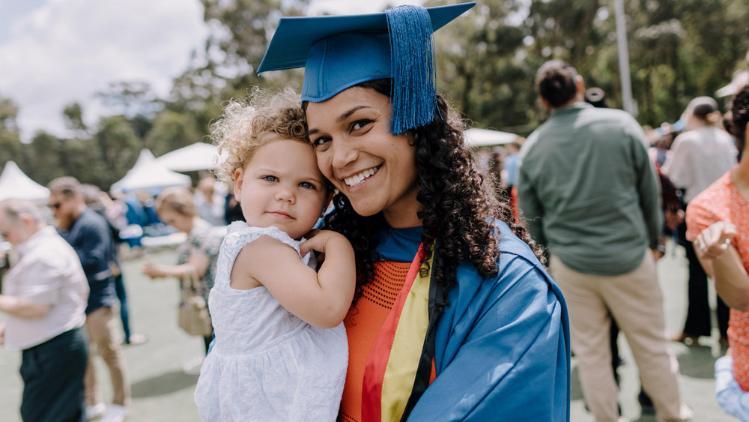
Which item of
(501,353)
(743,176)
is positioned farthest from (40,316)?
(743,176)

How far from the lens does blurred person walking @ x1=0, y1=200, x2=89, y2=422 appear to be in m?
3.30

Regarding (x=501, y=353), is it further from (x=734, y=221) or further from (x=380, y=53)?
(x=734, y=221)

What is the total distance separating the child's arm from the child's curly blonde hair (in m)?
0.31

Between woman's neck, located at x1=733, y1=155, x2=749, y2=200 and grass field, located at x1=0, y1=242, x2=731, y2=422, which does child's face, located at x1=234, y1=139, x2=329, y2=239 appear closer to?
woman's neck, located at x1=733, y1=155, x2=749, y2=200

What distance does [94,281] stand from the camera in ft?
15.1

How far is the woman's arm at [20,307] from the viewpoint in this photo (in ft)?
10.6

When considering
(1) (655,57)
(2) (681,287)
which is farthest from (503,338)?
(1) (655,57)

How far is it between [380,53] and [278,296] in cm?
66

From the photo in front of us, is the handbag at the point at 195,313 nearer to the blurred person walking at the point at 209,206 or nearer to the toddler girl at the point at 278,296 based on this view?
the toddler girl at the point at 278,296

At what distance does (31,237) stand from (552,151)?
3.31 meters

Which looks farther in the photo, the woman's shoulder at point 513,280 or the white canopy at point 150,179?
the white canopy at point 150,179

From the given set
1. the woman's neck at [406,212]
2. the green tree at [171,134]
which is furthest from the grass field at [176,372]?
the green tree at [171,134]

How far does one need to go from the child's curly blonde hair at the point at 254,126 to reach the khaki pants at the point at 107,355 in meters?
3.35

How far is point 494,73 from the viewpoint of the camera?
2614 cm
